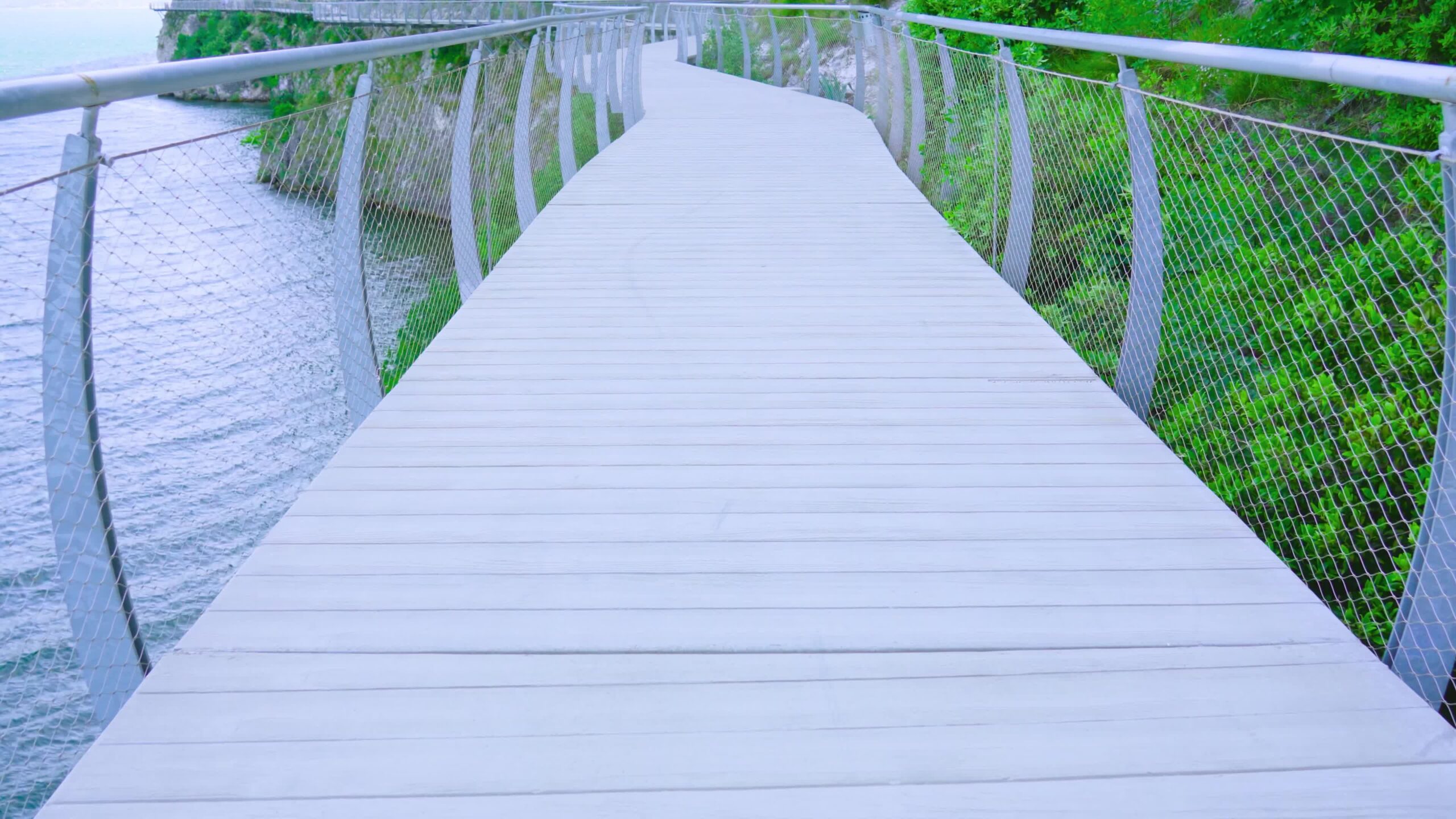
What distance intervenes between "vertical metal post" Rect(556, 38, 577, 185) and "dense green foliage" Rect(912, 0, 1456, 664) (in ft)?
8.15

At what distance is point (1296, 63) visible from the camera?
234cm

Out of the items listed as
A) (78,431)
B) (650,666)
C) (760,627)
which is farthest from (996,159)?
(78,431)

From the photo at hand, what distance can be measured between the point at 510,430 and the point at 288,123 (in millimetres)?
1024

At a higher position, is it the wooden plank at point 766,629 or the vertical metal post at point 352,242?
the vertical metal post at point 352,242

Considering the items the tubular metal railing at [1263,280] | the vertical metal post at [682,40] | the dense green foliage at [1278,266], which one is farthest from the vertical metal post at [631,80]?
the vertical metal post at [682,40]

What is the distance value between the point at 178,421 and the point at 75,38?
88.6 meters

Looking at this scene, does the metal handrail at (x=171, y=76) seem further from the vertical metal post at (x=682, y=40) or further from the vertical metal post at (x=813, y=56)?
the vertical metal post at (x=682, y=40)

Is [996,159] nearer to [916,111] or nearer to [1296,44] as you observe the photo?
[1296,44]

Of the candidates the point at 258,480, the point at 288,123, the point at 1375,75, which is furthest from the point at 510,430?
the point at 258,480

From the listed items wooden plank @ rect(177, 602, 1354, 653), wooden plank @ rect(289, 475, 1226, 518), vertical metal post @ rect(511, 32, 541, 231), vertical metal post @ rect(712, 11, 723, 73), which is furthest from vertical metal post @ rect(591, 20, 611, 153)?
vertical metal post @ rect(712, 11, 723, 73)

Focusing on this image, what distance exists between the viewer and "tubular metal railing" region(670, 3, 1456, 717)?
2.12m

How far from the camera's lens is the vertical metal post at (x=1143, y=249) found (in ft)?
11.0

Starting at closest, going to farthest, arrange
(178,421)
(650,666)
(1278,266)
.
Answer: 1. (650,666)
2. (1278,266)
3. (178,421)

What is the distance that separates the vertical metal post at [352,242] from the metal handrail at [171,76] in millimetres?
178
